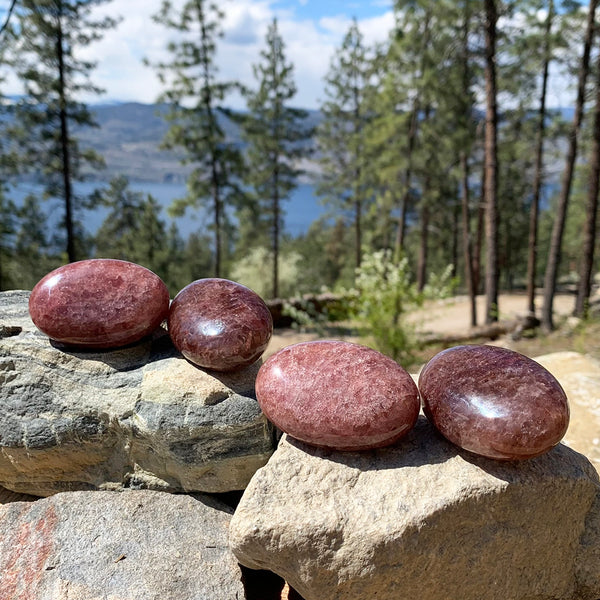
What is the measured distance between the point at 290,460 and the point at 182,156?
15223mm

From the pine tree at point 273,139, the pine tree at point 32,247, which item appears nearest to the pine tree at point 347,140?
the pine tree at point 273,139

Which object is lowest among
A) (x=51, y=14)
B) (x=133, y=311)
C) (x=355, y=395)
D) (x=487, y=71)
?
(x=355, y=395)

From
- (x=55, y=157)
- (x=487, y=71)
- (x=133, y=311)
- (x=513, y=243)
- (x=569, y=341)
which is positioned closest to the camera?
(x=133, y=311)

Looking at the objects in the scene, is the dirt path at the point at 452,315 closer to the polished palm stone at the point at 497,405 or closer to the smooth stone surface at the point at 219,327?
the smooth stone surface at the point at 219,327

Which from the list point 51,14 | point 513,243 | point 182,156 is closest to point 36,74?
point 51,14

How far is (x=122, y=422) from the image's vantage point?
2.70 meters

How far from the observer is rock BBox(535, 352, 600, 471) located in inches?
141

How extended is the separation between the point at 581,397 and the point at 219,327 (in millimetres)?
3166

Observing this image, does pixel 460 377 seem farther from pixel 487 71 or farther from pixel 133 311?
pixel 487 71

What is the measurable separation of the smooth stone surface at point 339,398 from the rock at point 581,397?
190 centimetres

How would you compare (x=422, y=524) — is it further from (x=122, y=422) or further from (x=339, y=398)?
(x=122, y=422)

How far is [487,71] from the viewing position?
32.4ft

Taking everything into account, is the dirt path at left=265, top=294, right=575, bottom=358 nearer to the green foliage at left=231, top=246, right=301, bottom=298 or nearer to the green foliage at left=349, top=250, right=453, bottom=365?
the green foliage at left=349, top=250, right=453, bottom=365

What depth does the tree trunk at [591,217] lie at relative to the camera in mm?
10508
